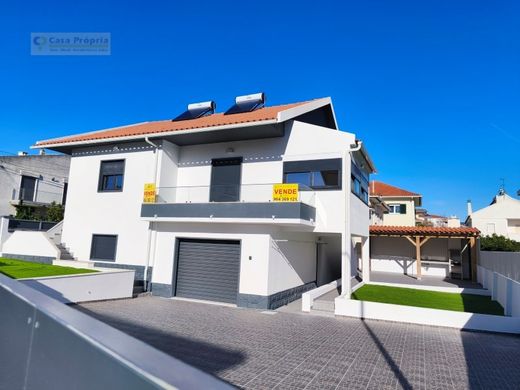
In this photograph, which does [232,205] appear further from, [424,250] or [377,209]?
[377,209]

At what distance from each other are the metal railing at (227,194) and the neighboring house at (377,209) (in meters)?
14.5

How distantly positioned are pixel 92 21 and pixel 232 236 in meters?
9.55

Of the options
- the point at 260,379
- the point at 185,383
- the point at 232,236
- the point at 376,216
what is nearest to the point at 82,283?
the point at 232,236

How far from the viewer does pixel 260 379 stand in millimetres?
5703

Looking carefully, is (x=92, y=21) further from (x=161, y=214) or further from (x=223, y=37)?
(x=161, y=214)

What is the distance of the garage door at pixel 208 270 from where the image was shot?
12664 millimetres

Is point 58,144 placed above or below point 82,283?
above

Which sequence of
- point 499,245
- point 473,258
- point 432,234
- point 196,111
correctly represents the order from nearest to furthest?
point 196,111 < point 432,234 < point 473,258 < point 499,245

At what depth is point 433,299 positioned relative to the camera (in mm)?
13586

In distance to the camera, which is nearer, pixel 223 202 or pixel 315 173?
pixel 223 202

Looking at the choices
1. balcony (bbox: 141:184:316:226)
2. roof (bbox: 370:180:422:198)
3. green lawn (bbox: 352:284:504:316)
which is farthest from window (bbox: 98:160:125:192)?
roof (bbox: 370:180:422:198)

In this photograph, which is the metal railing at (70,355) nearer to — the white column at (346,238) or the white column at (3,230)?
the white column at (346,238)

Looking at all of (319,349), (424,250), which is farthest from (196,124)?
(424,250)

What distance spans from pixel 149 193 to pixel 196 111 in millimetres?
5902
